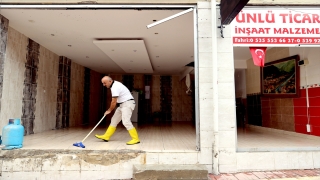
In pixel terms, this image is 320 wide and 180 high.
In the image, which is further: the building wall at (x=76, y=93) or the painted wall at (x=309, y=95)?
the building wall at (x=76, y=93)

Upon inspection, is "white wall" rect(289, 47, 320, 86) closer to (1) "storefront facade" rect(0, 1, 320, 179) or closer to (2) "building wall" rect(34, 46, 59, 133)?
(1) "storefront facade" rect(0, 1, 320, 179)

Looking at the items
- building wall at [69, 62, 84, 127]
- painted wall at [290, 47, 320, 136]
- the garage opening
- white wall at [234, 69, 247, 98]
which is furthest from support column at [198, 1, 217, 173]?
building wall at [69, 62, 84, 127]

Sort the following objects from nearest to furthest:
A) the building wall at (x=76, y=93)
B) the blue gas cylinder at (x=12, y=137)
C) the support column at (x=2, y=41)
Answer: the blue gas cylinder at (x=12, y=137)
the support column at (x=2, y=41)
the building wall at (x=76, y=93)

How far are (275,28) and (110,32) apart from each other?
383 cm

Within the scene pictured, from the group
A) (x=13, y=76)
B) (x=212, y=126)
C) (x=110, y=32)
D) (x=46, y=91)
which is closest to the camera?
(x=212, y=126)

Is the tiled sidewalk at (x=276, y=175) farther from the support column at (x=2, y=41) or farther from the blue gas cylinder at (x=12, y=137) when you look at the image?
the support column at (x=2, y=41)

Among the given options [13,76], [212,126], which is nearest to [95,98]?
[13,76]

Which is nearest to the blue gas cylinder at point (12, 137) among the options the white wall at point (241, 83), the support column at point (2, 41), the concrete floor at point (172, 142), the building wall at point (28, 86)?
the concrete floor at point (172, 142)

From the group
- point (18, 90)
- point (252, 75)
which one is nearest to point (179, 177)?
point (18, 90)

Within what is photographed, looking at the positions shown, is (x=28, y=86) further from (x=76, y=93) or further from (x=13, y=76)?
(x=76, y=93)

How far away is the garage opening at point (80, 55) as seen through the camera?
13.7ft

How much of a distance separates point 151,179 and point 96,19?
354 centimetres

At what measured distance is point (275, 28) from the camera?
12.1 feet

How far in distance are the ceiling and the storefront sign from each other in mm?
1166
